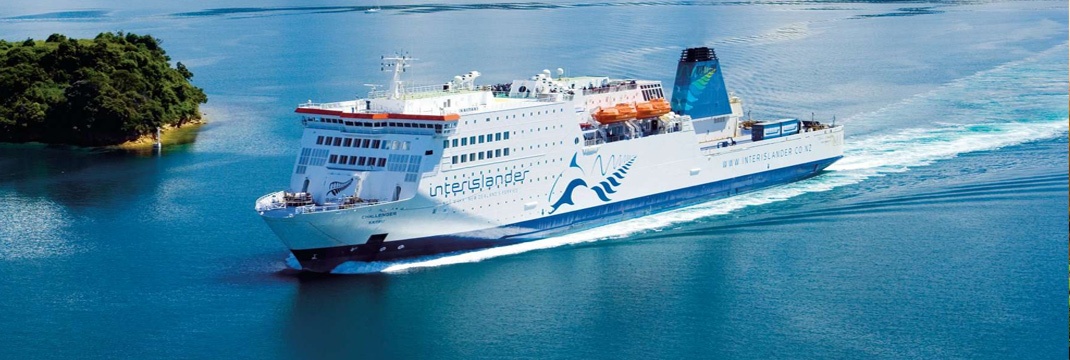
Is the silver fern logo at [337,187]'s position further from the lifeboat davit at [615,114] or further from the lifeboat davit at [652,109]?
the lifeboat davit at [652,109]

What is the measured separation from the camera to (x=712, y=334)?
29453 mm

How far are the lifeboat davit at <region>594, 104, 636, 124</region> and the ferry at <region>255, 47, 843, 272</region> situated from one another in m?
0.05

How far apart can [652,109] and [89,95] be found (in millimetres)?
28678

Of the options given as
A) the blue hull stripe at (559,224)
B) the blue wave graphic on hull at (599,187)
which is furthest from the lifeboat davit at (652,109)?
the blue hull stripe at (559,224)

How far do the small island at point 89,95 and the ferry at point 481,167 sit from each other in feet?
76.2

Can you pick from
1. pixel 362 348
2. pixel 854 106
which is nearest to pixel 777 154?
pixel 854 106

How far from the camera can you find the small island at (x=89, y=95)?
57.6 meters

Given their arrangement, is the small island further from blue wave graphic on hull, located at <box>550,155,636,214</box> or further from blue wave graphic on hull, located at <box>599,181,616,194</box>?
blue wave graphic on hull, located at <box>599,181,616,194</box>

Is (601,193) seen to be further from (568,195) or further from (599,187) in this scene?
(568,195)

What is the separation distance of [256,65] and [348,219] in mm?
50635

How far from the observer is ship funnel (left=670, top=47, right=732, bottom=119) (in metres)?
46.1

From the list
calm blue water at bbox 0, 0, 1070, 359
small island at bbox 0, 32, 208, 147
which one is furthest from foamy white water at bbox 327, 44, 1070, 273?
small island at bbox 0, 32, 208, 147

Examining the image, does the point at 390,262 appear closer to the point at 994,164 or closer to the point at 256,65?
the point at 994,164

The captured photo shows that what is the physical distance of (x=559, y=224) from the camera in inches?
1553
